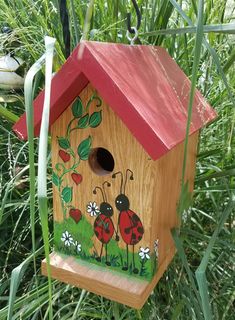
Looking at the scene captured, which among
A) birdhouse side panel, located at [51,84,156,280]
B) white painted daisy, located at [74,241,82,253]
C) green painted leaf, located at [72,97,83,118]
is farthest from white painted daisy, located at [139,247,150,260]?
green painted leaf, located at [72,97,83,118]

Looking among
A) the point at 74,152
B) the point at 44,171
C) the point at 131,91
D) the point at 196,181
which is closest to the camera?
the point at 44,171

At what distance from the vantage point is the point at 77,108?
661 millimetres

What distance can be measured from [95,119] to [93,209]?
0.49 ft

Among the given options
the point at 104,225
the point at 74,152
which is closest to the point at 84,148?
the point at 74,152

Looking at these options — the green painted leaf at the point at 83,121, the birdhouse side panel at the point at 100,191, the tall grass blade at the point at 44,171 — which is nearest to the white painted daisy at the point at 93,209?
the birdhouse side panel at the point at 100,191

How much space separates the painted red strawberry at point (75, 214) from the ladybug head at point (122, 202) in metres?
0.08

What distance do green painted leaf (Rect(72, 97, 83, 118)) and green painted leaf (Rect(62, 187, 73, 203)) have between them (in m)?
0.13

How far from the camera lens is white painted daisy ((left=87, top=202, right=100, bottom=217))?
70 centimetres

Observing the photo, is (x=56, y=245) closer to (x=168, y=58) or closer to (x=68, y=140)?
(x=68, y=140)

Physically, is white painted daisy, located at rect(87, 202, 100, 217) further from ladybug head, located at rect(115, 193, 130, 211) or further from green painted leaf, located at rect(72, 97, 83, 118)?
green painted leaf, located at rect(72, 97, 83, 118)

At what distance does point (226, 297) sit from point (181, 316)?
12 centimetres

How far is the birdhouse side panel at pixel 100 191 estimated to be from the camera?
0.64m

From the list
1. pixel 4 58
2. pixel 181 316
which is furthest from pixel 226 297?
pixel 4 58

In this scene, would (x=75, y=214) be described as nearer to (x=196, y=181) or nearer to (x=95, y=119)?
(x=95, y=119)
